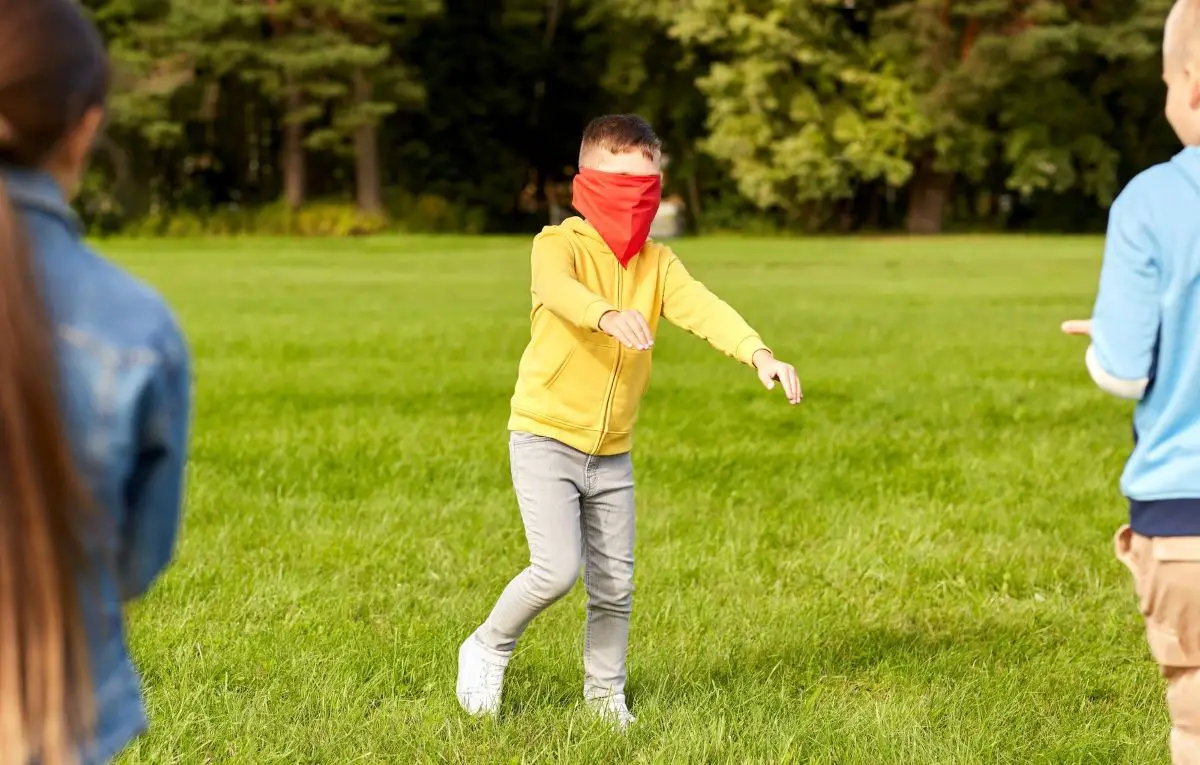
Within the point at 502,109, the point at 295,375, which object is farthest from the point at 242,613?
the point at 502,109

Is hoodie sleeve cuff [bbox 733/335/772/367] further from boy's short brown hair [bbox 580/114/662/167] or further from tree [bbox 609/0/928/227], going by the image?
tree [bbox 609/0/928/227]

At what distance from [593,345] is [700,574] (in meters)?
1.90

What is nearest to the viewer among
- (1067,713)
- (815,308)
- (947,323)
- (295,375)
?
(1067,713)

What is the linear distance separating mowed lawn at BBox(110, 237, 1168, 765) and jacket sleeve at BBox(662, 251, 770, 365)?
1012 millimetres

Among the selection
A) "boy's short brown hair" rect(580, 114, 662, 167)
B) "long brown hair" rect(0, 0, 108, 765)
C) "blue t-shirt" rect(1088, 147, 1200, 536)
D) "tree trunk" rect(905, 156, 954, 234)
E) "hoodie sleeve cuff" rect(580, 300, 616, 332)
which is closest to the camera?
"long brown hair" rect(0, 0, 108, 765)

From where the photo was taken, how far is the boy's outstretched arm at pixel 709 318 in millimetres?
3482

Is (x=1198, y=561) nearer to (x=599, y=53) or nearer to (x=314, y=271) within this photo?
(x=314, y=271)

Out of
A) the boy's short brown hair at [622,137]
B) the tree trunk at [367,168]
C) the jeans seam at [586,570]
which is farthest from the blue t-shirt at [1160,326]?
the tree trunk at [367,168]

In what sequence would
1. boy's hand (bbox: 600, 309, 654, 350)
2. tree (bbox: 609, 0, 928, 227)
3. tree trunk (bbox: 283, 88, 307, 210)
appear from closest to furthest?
boy's hand (bbox: 600, 309, 654, 350) → tree trunk (bbox: 283, 88, 307, 210) → tree (bbox: 609, 0, 928, 227)

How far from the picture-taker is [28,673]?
67.4 inches

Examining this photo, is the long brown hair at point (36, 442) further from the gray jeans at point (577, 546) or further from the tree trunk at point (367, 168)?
the tree trunk at point (367, 168)

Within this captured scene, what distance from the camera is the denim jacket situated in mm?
1636

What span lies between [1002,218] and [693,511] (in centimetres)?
4772

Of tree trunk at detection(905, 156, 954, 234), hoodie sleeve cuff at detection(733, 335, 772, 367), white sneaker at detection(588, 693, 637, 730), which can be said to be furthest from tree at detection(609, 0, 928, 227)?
hoodie sleeve cuff at detection(733, 335, 772, 367)
